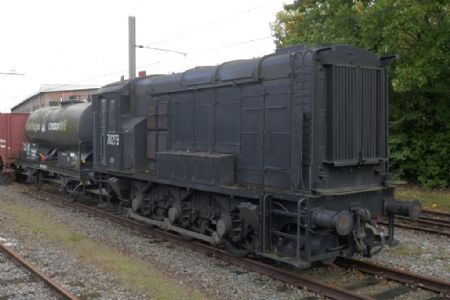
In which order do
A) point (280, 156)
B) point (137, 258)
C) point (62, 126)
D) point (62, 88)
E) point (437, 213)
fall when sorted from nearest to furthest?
point (280, 156), point (137, 258), point (437, 213), point (62, 126), point (62, 88)

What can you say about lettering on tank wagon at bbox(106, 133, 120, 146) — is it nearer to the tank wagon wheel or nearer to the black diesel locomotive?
the black diesel locomotive

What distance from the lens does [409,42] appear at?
15.6m

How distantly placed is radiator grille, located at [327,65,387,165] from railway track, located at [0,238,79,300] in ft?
14.9

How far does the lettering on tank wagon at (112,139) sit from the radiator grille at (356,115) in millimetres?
6244

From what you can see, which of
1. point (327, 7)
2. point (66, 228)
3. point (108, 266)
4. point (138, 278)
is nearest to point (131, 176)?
point (66, 228)

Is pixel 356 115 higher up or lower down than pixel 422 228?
higher up

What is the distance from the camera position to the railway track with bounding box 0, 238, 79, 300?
6832 millimetres

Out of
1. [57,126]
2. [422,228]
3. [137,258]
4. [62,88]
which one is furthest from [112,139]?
[62,88]

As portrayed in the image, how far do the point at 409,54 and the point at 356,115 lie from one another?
348 inches

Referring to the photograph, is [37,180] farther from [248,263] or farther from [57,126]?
[248,263]

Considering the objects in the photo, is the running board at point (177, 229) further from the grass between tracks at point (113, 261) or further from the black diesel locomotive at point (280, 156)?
the grass between tracks at point (113, 261)

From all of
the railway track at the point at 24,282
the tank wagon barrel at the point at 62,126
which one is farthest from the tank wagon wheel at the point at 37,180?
the railway track at the point at 24,282

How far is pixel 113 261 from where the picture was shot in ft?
28.2

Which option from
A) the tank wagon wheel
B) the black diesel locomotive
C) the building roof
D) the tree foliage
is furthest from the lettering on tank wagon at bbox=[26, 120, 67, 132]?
the building roof
